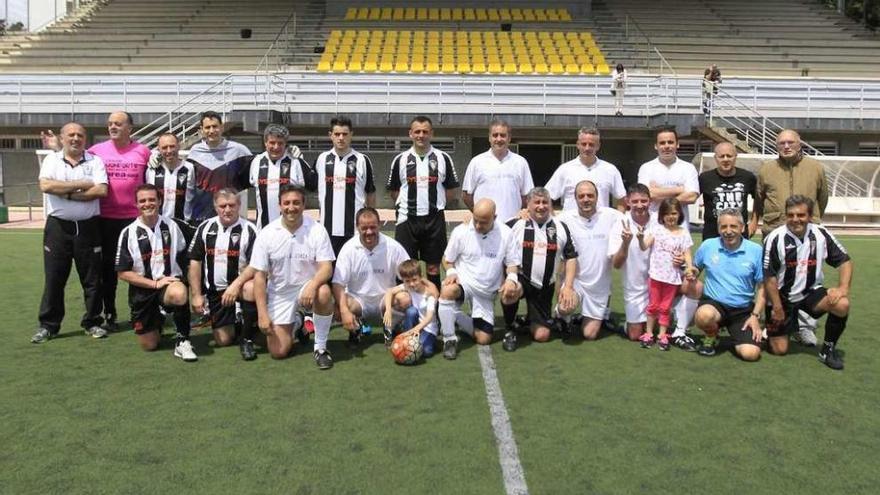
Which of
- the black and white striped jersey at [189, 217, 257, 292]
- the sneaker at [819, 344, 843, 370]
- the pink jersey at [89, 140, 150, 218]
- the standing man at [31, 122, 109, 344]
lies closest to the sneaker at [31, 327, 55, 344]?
the standing man at [31, 122, 109, 344]

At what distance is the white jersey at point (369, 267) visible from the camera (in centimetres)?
531

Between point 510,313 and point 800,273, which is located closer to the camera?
point 800,273

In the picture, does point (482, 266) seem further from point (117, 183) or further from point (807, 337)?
point (117, 183)

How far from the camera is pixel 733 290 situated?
524 centimetres

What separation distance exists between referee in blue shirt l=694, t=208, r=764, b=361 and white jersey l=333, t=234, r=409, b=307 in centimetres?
240

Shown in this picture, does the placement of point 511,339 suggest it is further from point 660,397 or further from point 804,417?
point 804,417

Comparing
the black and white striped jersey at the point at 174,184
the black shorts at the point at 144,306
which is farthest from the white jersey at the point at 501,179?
Result: the black shorts at the point at 144,306

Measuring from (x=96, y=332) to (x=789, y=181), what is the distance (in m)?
6.04

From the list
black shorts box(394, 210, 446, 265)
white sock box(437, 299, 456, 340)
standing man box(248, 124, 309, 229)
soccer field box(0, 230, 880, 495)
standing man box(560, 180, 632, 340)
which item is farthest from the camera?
black shorts box(394, 210, 446, 265)

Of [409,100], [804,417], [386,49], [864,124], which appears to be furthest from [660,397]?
[386,49]

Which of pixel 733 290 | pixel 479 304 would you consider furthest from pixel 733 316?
pixel 479 304

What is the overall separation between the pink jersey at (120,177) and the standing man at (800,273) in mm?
5210

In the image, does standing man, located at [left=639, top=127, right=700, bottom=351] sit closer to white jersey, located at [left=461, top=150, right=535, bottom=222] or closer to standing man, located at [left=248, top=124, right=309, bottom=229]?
white jersey, located at [left=461, top=150, right=535, bottom=222]

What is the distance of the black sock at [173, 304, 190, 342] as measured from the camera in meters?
5.20
